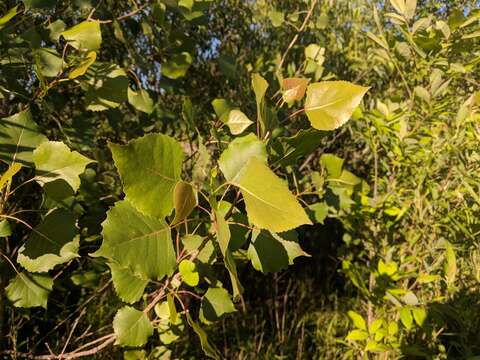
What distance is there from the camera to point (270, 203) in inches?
24.5

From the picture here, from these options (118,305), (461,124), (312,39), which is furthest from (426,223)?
(312,39)

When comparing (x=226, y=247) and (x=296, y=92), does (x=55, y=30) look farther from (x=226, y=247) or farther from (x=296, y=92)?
(x=226, y=247)

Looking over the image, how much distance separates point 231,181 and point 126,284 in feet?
1.18

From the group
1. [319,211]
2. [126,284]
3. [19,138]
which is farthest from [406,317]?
[19,138]

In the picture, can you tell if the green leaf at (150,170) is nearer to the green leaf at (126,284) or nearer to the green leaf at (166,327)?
the green leaf at (126,284)

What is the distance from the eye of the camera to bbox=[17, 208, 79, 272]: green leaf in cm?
100

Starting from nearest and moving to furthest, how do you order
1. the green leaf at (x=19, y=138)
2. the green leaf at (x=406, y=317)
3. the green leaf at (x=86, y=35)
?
the green leaf at (x=19, y=138) → the green leaf at (x=86, y=35) → the green leaf at (x=406, y=317)

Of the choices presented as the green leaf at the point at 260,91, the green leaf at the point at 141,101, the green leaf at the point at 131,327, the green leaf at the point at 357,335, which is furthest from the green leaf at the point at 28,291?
the green leaf at the point at 357,335

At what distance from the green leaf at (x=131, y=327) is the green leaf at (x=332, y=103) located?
59cm

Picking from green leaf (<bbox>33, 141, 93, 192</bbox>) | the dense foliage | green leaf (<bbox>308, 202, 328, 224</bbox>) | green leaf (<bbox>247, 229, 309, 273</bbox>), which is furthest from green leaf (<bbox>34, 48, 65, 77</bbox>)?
green leaf (<bbox>308, 202, 328, 224</bbox>)

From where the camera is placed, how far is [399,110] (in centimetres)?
174

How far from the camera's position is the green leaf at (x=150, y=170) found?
624 millimetres

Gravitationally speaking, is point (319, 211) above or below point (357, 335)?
above

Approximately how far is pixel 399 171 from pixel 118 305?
1.21 metres
